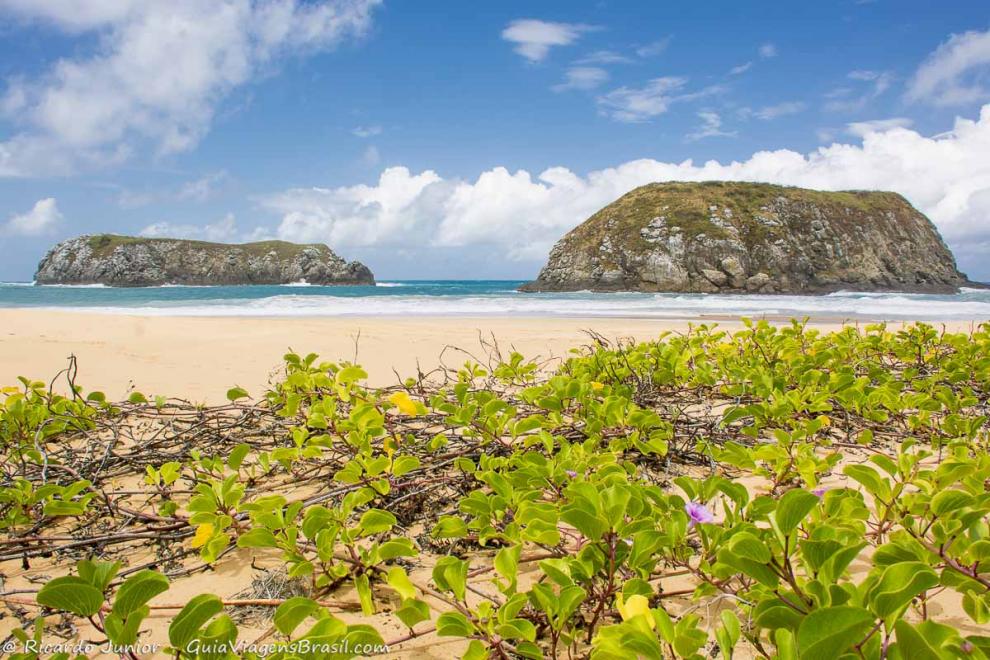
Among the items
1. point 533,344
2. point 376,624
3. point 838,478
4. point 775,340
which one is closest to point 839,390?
point 838,478

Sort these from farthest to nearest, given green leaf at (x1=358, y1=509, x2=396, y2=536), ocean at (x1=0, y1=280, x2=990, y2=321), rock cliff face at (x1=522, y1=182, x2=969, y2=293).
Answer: rock cliff face at (x1=522, y1=182, x2=969, y2=293) < ocean at (x1=0, y1=280, x2=990, y2=321) < green leaf at (x1=358, y1=509, x2=396, y2=536)

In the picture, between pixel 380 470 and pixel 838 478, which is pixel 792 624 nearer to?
pixel 380 470

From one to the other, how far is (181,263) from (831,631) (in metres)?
96.3

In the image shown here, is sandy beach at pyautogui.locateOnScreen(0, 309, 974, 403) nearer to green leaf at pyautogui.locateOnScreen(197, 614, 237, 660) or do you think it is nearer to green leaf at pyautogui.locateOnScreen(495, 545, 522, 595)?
green leaf at pyautogui.locateOnScreen(495, 545, 522, 595)

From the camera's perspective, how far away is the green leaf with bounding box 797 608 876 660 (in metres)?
0.60

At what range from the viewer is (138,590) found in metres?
0.80

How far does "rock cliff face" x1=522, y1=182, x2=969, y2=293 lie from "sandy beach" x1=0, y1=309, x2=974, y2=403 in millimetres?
35130

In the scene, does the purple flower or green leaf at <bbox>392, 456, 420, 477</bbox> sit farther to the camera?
green leaf at <bbox>392, 456, 420, 477</bbox>

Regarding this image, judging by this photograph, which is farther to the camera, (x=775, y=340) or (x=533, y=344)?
(x=533, y=344)

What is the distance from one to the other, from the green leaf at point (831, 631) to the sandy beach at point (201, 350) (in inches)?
100

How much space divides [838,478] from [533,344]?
5333 millimetres

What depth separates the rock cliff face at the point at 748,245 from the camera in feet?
139

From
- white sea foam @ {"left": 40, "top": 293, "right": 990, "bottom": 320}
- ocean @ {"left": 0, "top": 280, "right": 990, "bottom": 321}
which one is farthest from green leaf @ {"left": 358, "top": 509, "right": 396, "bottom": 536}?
white sea foam @ {"left": 40, "top": 293, "right": 990, "bottom": 320}

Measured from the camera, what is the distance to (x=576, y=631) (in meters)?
1.17
